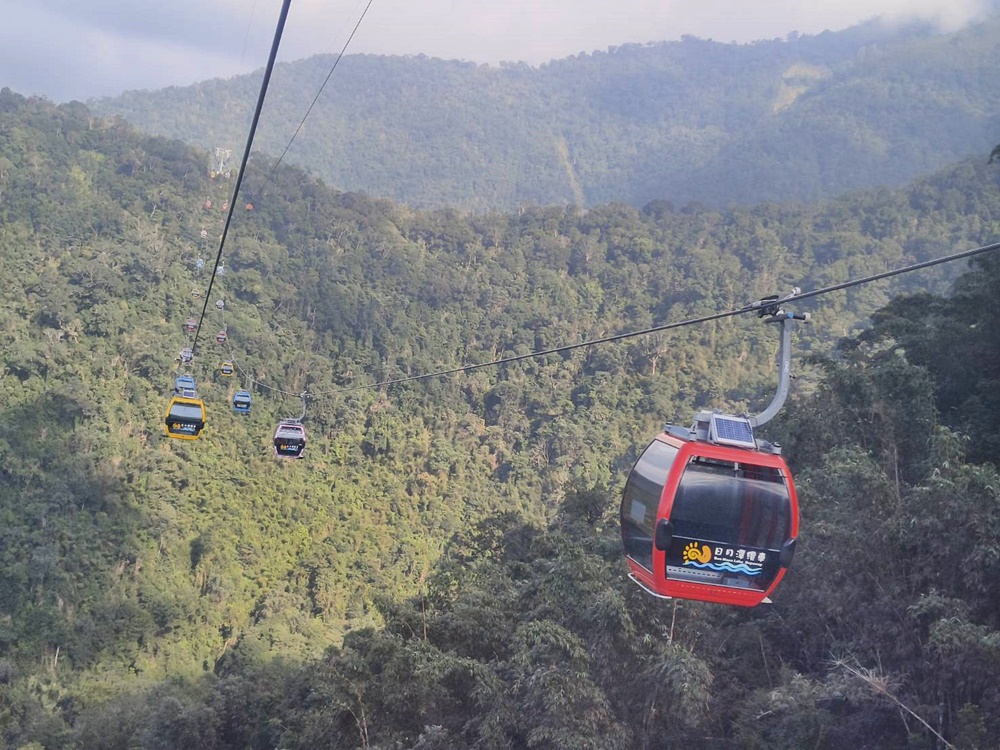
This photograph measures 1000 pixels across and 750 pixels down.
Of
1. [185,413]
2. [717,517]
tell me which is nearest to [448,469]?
[185,413]

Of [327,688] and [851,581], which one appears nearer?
[851,581]

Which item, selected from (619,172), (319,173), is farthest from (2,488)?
(619,172)

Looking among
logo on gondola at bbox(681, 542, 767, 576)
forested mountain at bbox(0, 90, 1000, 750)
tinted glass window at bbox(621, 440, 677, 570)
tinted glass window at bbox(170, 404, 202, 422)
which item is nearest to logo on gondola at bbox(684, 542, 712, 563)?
logo on gondola at bbox(681, 542, 767, 576)

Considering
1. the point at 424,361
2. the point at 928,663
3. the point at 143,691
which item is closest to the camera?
the point at 928,663

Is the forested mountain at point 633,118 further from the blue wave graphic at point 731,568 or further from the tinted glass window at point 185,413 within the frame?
A: the blue wave graphic at point 731,568

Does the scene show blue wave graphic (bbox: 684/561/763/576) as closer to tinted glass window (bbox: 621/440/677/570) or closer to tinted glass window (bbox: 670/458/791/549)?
tinted glass window (bbox: 670/458/791/549)

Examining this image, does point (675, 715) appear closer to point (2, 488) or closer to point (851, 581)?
point (851, 581)

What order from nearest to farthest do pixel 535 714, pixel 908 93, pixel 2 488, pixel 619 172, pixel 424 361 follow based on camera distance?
pixel 535 714, pixel 2 488, pixel 424 361, pixel 908 93, pixel 619 172

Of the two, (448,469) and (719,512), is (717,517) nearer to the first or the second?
(719,512)
